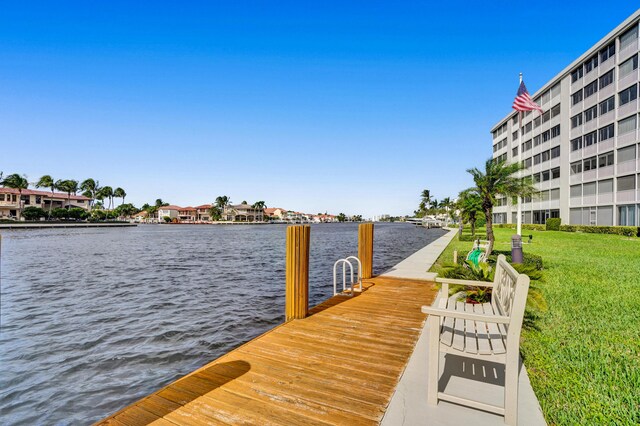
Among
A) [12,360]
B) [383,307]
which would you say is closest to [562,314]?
Answer: [383,307]

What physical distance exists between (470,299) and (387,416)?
15.2ft

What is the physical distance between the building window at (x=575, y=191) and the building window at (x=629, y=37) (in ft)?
49.4

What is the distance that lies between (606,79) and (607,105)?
2864 mm

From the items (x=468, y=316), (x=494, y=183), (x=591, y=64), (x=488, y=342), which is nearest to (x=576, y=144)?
(x=591, y=64)

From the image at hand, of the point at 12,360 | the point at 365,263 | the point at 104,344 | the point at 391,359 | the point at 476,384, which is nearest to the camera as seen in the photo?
the point at 476,384

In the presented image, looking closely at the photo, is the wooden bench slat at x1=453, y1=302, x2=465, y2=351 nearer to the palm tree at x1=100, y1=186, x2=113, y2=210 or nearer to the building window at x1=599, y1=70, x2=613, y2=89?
the building window at x1=599, y1=70, x2=613, y2=89

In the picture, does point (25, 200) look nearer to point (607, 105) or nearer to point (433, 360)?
point (433, 360)

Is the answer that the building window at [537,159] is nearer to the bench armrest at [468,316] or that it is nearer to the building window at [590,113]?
the building window at [590,113]

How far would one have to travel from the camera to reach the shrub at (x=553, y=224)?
4131 cm

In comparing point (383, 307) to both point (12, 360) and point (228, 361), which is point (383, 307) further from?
point (12, 360)

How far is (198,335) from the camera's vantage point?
8.74 m

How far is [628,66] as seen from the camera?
32.1 m

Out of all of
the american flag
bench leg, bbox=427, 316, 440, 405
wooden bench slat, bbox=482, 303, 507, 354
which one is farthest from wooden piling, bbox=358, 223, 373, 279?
the american flag

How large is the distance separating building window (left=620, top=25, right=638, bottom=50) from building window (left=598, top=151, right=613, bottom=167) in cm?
1040
